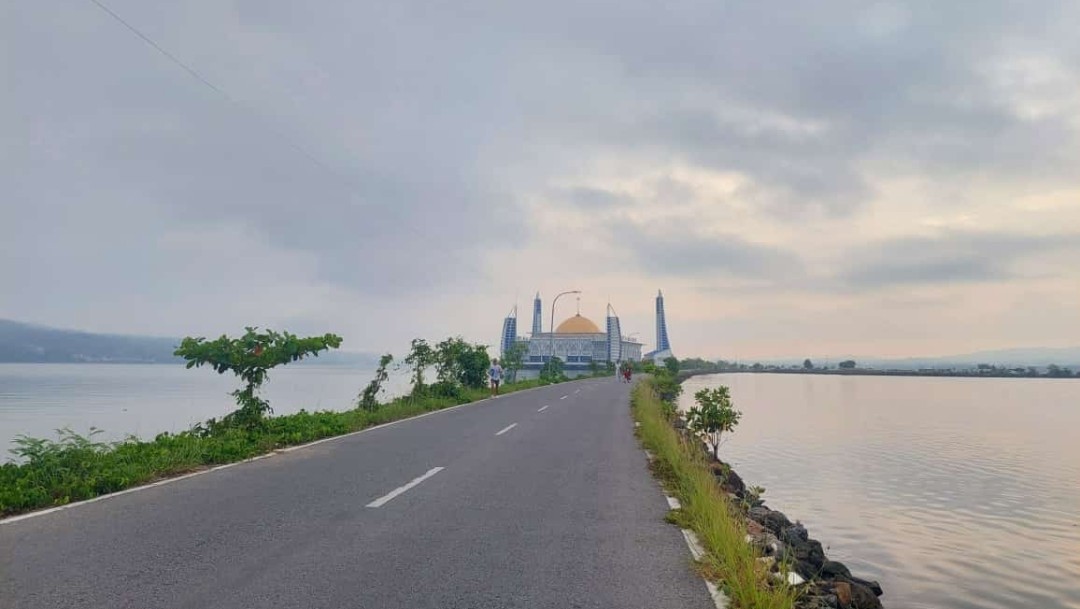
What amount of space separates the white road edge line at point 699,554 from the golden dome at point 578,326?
442ft

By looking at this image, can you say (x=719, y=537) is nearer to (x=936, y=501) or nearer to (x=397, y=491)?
(x=397, y=491)

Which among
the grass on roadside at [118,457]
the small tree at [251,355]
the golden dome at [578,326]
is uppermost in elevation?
the golden dome at [578,326]

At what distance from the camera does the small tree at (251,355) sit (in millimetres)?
13758

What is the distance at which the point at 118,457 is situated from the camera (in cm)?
978

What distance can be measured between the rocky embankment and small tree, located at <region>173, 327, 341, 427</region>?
9.72 metres

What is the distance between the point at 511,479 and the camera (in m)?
9.23

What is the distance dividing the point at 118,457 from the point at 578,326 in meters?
135

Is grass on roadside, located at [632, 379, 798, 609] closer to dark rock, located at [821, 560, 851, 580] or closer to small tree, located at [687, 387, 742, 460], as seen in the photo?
dark rock, located at [821, 560, 851, 580]

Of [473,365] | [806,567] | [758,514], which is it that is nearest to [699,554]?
[806,567]

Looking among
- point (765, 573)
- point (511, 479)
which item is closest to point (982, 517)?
point (511, 479)

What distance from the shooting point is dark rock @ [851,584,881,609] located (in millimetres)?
6820

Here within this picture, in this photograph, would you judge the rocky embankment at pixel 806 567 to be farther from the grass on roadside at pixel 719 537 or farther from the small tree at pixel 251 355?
the small tree at pixel 251 355

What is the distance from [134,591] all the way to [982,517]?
48.5ft

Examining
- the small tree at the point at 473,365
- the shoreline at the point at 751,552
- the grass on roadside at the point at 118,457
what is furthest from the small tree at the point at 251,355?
the small tree at the point at 473,365
